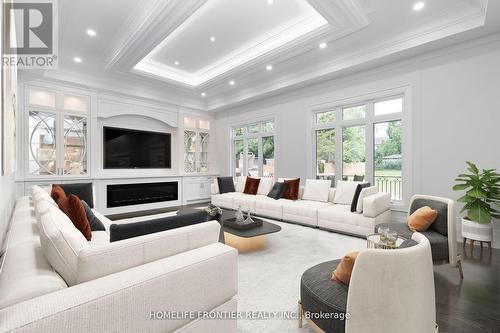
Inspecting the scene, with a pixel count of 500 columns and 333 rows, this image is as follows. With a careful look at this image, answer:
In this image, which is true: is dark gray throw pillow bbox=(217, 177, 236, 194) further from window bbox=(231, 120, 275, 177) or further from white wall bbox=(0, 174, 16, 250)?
white wall bbox=(0, 174, 16, 250)

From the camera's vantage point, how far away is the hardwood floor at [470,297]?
1.74m

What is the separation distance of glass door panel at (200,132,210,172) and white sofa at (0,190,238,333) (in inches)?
241

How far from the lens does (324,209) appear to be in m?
4.18

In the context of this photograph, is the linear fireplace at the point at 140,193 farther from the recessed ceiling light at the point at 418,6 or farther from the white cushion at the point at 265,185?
the recessed ceiling light at the point at 418,6

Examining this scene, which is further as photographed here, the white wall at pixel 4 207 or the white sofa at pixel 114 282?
the white wall at pixel 4 207

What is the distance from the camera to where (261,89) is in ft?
19.8

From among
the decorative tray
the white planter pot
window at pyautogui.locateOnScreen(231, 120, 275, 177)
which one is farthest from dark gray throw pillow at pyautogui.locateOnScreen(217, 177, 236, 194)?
the white planter pot

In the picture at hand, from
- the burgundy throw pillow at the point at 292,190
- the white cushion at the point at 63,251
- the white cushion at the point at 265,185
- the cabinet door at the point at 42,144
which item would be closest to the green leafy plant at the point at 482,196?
the burgundy throw pillow at the point at 292,190

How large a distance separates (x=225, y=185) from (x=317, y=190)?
8.30 ft

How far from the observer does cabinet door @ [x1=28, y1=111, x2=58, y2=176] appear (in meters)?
4.60

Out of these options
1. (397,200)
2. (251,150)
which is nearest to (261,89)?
(251,150)
